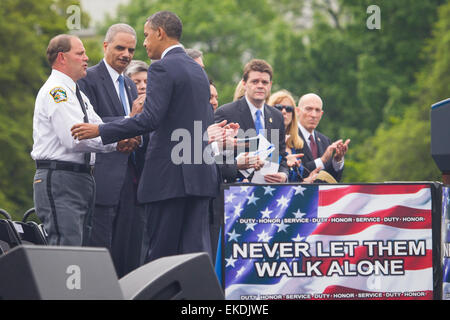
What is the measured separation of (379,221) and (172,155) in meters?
1.53

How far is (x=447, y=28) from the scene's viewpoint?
3019 centimetres

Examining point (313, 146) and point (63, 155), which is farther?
point (313, 146)

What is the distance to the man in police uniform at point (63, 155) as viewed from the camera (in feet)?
20.5

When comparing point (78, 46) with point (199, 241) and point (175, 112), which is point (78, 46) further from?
point (199, 241)

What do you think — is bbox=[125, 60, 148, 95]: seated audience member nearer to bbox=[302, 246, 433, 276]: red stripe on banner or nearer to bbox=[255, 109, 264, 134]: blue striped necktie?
bbox=[255, 109, 264, 134]: blue striped necktie

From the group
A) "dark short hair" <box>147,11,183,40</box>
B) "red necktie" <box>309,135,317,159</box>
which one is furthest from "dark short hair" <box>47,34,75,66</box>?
"red necktie" <box>309,135,317,159</box>

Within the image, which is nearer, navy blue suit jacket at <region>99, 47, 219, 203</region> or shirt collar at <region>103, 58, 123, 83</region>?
navy blue suit jacket at <region>99, 47, 219, 203</region>

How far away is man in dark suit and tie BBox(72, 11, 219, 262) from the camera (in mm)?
6305

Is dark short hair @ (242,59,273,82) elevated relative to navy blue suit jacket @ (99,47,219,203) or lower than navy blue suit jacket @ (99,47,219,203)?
elevated

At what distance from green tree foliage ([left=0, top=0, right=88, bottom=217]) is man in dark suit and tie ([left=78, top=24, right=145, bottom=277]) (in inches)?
861

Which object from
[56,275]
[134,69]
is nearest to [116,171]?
[134,69]

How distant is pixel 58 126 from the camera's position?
6.34 m

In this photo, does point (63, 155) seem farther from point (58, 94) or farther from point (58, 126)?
point (58, 94)

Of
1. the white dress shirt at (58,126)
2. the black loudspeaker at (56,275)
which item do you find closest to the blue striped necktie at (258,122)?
the white dress shirt at (58,126)
